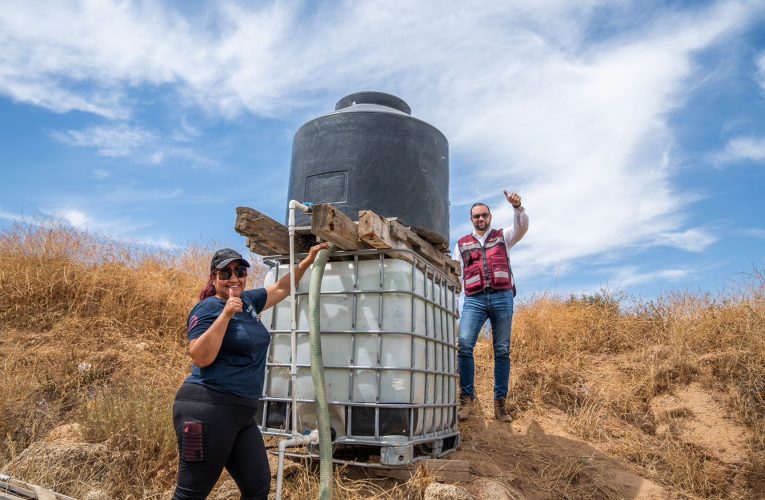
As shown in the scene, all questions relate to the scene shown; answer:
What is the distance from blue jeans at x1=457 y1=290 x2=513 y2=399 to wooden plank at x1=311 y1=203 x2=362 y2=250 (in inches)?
78.3

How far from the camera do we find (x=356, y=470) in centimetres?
382

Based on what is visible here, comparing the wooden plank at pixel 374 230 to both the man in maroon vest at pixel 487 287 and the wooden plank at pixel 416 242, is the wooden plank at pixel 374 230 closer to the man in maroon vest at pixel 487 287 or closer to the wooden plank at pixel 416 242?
the wooden plank at pixel 416 242

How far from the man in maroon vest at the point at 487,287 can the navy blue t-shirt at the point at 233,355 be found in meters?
2.76

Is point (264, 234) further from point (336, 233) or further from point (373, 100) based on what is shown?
point (373, 100)

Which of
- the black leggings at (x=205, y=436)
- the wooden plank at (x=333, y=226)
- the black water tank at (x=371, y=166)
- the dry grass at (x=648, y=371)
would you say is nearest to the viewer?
the black leggings at (x=205, y=436)

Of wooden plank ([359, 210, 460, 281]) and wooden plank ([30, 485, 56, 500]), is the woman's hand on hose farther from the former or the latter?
wooden plank ([30, 485, 56, 500])

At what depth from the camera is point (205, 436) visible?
2578mm

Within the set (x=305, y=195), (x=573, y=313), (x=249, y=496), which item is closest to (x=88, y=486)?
(x=249, y=496)

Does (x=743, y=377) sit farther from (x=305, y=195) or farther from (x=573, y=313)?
(x=305, y=195)

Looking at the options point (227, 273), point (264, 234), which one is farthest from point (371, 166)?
point (227, 273)

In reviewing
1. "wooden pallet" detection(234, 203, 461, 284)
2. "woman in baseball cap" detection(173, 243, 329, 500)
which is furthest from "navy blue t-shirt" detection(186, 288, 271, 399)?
"wooden pallet" detection(234, 203, 461, 284)

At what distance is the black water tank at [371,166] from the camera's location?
4.07m

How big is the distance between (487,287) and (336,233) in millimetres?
2229

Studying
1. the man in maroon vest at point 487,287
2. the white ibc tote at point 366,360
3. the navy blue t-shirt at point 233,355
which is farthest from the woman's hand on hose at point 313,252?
the man in maroon vest at point 487,287
